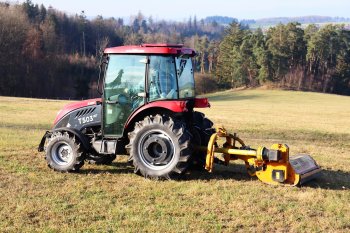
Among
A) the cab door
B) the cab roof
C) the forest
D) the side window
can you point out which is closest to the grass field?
the cab door

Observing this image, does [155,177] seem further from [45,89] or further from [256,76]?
[256,76]

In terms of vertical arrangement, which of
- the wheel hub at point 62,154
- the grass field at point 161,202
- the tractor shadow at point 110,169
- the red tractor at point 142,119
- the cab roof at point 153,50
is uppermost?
the cab roof at point 153,50

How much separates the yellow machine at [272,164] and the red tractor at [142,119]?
67 cm

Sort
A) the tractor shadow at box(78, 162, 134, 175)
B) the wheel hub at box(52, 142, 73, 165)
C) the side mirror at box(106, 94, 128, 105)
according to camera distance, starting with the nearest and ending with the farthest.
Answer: the side mirror at box(106, 94, 128, 105)
the wheel hub at box(52, 142, 73, 165)
the tractor shadow at box(78, 162, 134, 175)

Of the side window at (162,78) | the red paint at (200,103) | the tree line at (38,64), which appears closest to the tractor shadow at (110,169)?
the side window at (162,78)

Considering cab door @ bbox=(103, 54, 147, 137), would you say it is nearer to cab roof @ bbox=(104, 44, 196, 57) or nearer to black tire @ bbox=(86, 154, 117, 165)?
cab roof @ bbox=(104, 44, 196, 57)

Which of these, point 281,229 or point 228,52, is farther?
point 228,52

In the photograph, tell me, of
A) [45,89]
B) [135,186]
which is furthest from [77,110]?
[45,89]

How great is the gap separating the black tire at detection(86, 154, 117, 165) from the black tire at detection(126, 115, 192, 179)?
1400mm

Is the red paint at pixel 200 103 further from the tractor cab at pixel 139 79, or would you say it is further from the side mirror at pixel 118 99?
the side mirror at pixel 118 99

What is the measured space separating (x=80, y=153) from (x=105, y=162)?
4.36 ft

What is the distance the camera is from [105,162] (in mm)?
10711

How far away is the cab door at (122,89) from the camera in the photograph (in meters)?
9.19

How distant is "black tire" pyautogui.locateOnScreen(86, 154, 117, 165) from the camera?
10203 millimetres
